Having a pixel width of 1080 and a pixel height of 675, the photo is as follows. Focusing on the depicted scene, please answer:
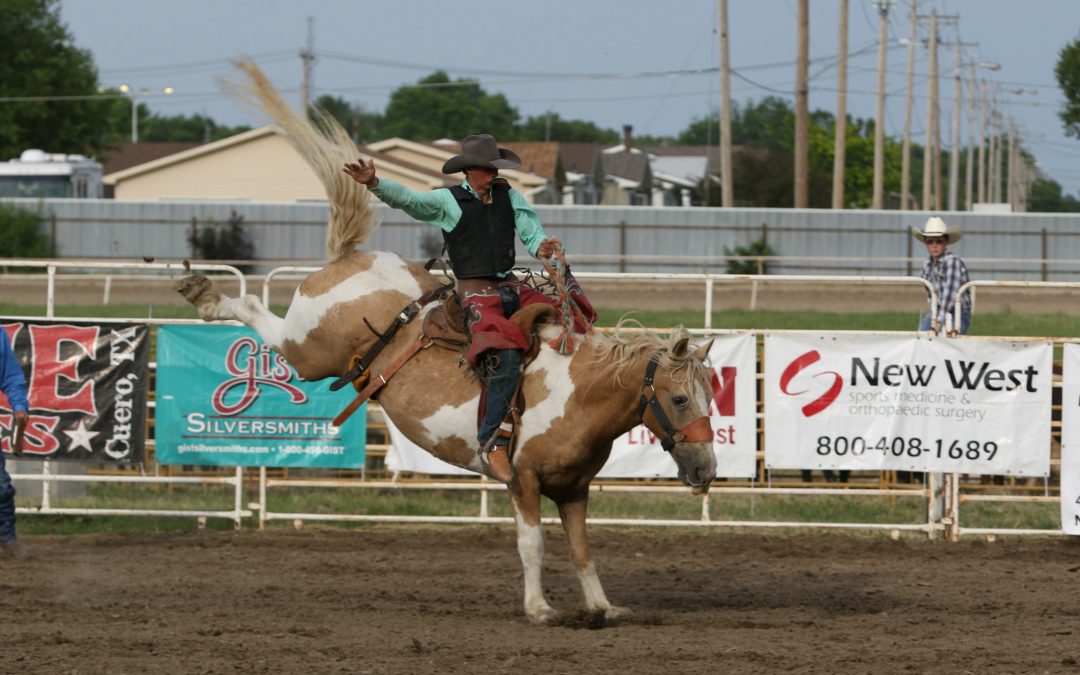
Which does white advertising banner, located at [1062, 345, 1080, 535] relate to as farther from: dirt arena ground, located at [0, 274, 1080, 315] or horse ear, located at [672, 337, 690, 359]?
dirt arena ground, located at [0, 274, 1080, 315]

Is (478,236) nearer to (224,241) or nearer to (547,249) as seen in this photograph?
(547,249)

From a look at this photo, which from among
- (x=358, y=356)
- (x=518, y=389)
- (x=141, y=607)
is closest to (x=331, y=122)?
(x=358, y=356)

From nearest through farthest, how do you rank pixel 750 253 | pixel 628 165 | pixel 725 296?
pixel 725 296
pixel 750 253
pixel 628 165

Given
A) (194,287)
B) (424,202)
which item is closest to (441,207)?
(424,202)

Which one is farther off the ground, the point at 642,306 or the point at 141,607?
the point at 642,306

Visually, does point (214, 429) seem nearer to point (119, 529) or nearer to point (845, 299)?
point (119, 529)

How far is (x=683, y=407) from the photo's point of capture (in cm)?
731

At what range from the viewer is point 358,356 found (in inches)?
308

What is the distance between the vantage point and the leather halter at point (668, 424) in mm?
7301

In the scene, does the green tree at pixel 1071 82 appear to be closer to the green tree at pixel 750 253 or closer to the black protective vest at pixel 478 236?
the green tree at pixel 750 253

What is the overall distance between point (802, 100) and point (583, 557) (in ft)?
→ 80.3

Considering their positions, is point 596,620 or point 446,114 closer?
point 596,620

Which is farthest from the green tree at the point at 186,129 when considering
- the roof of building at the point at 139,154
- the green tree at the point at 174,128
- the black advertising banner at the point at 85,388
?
the black advertising banner at the point at 85,388

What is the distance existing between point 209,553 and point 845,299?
68.9ft
